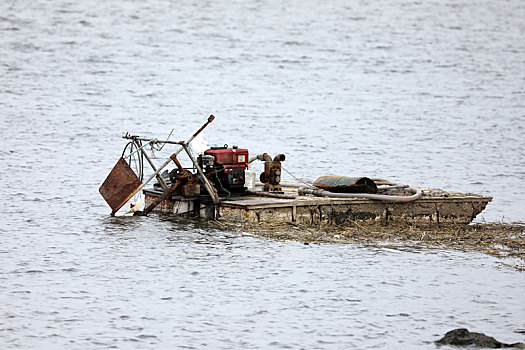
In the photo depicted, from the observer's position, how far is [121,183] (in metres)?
15.7

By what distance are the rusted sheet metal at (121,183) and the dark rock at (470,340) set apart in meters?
6.80

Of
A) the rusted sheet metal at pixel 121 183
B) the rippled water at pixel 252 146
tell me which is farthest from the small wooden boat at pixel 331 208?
the rusted sheet metal at pixel 121 183

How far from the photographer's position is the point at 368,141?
30859 millimetres

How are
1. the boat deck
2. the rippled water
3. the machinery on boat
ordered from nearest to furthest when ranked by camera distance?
1. the rippled water
2. the boat deck
3. the machinery on boat

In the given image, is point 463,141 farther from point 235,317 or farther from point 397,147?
point 235,317

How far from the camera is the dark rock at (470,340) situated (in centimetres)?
988

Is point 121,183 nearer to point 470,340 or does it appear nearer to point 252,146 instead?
point 470,340

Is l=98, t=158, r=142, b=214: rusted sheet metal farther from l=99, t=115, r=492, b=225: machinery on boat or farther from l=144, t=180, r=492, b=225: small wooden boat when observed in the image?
l=144, t=180, r=492, b=225: small wooden boat

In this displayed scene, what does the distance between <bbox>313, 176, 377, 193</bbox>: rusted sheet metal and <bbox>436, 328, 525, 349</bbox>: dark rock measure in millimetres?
5774

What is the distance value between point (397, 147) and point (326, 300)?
1847 centimetres

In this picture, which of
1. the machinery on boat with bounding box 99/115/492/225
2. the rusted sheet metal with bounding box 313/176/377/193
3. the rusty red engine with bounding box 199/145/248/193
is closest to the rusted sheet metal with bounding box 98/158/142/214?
the machinery on boat with bounding box 99/115/492/225

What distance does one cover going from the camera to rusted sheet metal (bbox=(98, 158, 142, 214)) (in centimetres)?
1558

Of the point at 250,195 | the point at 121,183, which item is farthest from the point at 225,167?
the point at 121,183

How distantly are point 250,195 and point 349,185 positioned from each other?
163cm
